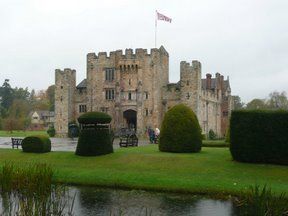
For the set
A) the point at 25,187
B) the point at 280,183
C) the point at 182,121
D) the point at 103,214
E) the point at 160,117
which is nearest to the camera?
the point at 25,187

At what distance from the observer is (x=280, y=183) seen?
17.5m

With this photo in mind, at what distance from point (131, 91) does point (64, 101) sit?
9.93 metres

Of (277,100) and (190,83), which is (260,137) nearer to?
(190,83)

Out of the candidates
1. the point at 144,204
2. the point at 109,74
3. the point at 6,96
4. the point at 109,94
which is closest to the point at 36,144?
the point at 144,204

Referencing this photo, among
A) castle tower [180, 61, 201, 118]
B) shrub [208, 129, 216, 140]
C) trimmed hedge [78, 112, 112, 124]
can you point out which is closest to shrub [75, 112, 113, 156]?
trimmed hedge [78, 112, 112, 124]

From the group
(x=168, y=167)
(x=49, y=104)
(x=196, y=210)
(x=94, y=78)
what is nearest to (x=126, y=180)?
(x=168, y=167)

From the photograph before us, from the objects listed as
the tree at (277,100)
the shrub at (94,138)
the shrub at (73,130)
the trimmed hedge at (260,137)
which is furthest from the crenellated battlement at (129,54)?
the tree at (277,100)

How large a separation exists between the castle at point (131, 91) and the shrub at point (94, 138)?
28.7 meters

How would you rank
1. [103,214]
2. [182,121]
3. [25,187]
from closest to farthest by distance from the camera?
[25,187], [103,214], [182,121]

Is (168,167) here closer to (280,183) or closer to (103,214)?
(280,183)

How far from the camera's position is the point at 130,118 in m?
58.9

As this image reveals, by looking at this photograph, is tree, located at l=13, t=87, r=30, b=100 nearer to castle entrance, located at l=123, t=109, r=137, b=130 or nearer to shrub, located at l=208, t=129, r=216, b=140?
castle entrance, located at l=123, t=109, r=137, b=130

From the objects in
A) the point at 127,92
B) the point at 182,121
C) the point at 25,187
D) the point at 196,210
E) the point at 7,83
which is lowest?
the point at 196,210

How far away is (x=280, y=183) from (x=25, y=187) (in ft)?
39.0
